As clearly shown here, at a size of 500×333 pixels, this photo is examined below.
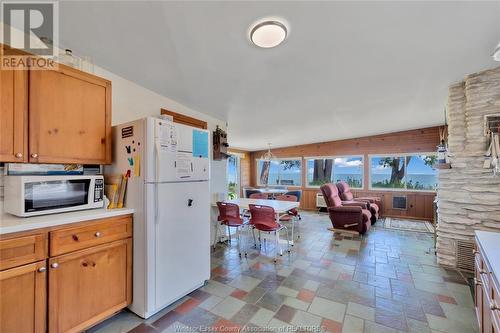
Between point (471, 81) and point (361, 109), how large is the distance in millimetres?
1508

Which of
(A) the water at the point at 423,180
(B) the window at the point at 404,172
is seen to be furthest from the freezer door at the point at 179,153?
(A) the water at the point at 423,180

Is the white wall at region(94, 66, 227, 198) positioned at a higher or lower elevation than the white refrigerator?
higher

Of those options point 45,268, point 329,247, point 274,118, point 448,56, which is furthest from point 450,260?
point 45,268

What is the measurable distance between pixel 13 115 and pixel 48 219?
2.46ft

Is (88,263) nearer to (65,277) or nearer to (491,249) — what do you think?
(65,277)

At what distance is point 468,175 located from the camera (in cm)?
281

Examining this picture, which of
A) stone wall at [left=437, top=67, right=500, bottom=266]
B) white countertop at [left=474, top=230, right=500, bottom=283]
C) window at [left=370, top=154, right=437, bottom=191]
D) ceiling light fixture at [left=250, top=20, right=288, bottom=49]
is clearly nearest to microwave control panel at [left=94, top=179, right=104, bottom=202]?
ceiling light fixture at [left=250, top=20, right=288, bottom=49]

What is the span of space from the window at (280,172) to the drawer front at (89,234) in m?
6.75

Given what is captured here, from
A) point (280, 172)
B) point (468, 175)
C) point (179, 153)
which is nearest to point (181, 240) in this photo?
point (179, 153)

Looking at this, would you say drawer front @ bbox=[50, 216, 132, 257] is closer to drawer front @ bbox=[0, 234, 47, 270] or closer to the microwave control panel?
drawer front @ bbox=[0, 234, 47, 270]

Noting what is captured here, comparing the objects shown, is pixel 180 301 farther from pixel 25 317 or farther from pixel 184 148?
pixel 184 148

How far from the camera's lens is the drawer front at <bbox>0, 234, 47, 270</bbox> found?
1.30 meters

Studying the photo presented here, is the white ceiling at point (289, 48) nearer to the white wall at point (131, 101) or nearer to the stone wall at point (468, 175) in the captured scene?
the white wall at point (131, 101)

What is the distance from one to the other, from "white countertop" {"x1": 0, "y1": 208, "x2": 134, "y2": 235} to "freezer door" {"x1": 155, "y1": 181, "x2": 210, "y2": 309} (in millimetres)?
383
